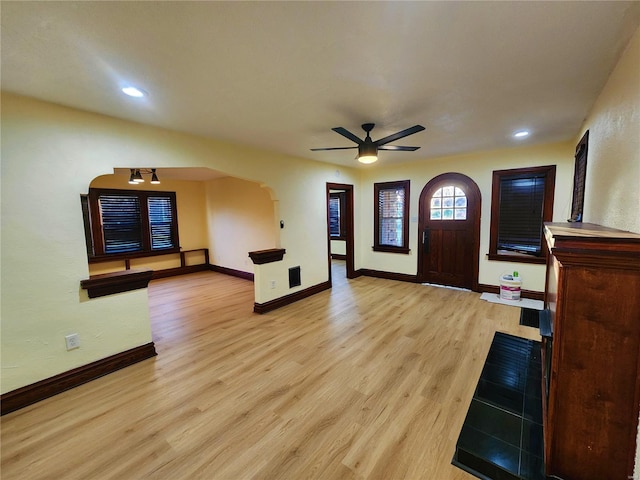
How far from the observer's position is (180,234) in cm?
662

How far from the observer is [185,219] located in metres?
6.69

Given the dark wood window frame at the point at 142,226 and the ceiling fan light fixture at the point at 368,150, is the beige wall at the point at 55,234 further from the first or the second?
the dark wood window frame at the point at 142,226

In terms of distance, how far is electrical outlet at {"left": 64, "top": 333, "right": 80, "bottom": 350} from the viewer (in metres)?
2.36

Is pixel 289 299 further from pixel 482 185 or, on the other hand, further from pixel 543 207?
pixel 543 207

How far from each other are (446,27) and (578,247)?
1.28 metres

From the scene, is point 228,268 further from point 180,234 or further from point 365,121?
point 365,121

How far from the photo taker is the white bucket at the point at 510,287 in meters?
4.20

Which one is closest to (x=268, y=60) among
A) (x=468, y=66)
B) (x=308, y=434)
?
(x=468, y=66)

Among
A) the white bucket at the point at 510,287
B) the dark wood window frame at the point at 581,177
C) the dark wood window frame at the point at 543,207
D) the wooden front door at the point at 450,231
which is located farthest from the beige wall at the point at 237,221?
the dark wood window frame at the point at 581,177

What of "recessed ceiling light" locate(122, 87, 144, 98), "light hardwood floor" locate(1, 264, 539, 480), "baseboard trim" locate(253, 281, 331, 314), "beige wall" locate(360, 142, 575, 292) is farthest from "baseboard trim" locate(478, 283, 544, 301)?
"recessed ceiling light" locate(122, 87, 144, 98)

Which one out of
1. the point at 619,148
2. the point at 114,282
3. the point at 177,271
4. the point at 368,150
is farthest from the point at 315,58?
the point at 177,271

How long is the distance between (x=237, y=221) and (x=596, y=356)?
5.89m

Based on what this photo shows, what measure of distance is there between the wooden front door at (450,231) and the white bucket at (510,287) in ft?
1.49

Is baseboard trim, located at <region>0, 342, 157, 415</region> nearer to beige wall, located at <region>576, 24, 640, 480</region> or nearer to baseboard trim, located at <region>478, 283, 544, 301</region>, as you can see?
beige wall, located at <region>576, 24, 640, 480</region>
